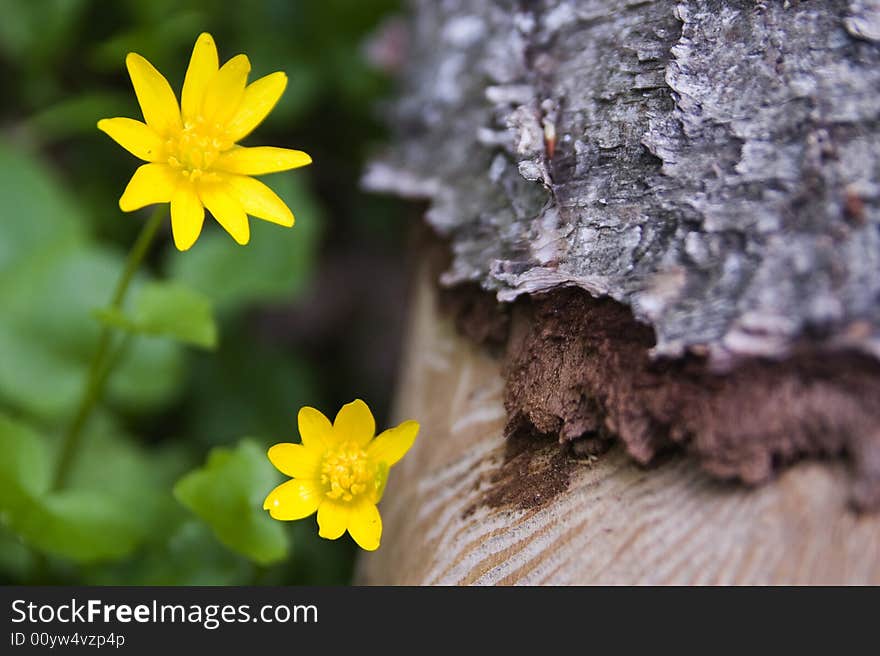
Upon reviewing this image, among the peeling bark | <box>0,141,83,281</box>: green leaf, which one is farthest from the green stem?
<box>0,141,83,281</box>: green leaf

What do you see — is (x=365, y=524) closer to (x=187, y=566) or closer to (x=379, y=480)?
(x=379, y=480)

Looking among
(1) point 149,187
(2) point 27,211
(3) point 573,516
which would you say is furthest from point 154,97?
(2) point 27,211

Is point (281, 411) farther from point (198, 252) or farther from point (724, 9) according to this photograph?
point (724, 9)

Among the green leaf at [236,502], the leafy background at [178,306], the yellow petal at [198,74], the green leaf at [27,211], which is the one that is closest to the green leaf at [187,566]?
the leafy background at [178,306]

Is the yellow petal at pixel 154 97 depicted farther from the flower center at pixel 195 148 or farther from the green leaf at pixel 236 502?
the green leaf at pixel 236 502

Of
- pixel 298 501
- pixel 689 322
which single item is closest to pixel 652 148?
pixel 689 322

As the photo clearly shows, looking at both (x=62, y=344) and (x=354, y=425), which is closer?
(x=354, y=425)
